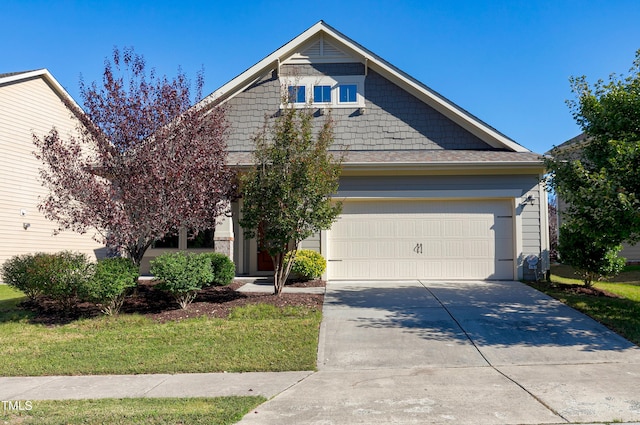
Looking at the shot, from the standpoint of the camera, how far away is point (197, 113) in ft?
33.0

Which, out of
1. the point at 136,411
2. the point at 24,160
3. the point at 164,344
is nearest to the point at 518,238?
the point at 164,344

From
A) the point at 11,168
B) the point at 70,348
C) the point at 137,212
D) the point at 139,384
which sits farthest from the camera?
the point at 11,168

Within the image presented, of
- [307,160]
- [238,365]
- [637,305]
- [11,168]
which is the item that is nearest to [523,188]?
[637,305]

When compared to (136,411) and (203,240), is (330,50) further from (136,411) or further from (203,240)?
(136,411)

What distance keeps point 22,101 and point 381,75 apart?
13.2 metres

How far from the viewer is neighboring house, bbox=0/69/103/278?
16.6 metres

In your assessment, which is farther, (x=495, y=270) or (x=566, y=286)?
(x=495, y=270)

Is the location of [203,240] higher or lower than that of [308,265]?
higher

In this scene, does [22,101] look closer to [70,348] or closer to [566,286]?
[70,348]

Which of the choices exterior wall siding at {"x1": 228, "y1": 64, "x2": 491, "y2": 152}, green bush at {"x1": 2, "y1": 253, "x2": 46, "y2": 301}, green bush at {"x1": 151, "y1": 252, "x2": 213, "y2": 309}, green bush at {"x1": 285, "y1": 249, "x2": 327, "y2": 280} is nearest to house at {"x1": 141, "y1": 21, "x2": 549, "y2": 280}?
exterior wall siding at {"x1": 228, "y1": 64, "x2": 491, "y2": 152}

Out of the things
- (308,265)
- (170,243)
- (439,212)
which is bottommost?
(308,265)

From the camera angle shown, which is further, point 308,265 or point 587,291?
point 308,265

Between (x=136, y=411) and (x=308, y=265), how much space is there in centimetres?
744

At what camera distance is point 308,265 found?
12.2m
